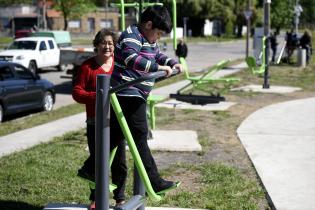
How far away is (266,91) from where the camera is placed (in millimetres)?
15727

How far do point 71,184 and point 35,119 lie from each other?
6.04 metres

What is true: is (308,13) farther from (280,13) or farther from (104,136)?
(104,136)

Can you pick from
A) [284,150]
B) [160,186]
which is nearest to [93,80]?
[160,186]

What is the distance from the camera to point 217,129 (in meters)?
9.83

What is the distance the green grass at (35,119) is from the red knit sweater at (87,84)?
5963 millimetres

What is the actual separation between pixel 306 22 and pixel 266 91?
86.7m

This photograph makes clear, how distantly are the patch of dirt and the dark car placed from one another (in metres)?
2.92

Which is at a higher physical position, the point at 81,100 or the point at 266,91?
the point at 81,100

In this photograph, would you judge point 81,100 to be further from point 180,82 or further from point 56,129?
point 180,82

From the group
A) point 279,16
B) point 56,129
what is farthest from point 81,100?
point 279,16

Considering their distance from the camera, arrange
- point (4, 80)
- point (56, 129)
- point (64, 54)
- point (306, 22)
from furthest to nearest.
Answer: point (306, 22) → point (64, 54) → point (4, 80) → point (56, 129)

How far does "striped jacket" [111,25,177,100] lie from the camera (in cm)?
424

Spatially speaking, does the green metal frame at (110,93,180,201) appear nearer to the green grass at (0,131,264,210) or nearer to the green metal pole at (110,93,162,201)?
the green metal pole at (110,93,162,201)

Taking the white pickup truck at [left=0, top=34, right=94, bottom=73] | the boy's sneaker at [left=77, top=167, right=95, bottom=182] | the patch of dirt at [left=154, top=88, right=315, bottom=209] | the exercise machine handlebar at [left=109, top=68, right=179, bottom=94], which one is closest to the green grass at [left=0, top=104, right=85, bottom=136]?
the patch of dirt at [left=154, top=88, right=315, bottom=209]
